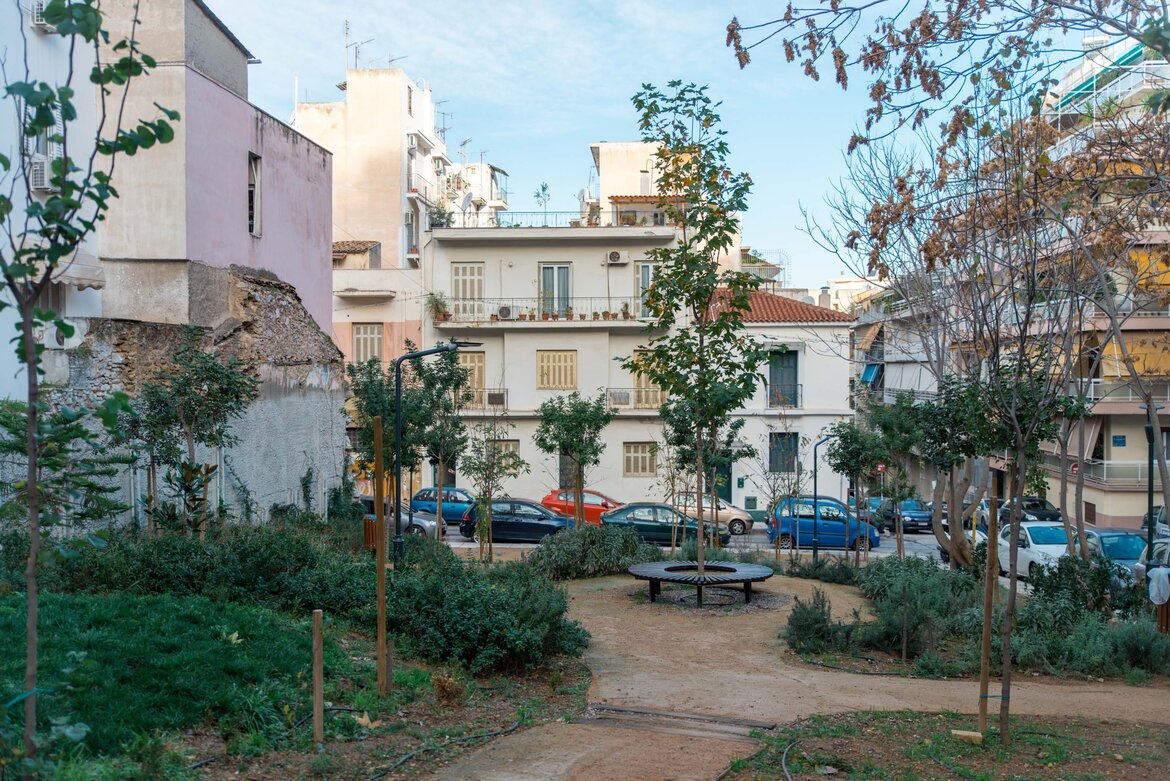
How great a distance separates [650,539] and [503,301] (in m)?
12.4

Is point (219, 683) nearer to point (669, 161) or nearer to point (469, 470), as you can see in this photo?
point (669, 161)

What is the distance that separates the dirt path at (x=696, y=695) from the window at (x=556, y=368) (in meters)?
20.2

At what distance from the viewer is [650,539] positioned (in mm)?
27891

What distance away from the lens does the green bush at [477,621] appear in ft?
34.7

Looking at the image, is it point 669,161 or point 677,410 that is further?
point 677,410

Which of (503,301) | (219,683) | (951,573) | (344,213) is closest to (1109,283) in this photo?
(951,573)

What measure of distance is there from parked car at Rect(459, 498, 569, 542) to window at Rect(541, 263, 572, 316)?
10.0 meters

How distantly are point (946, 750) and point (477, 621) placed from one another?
4.87 m

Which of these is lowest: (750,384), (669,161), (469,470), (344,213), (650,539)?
(650,539)

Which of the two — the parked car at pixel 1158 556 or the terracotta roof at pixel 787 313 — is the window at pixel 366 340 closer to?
the terracotta roof at pixel 787 313

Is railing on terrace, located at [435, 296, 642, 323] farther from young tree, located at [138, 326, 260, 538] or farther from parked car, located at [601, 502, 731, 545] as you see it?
young tree, located at [138, 326, 260, 538]

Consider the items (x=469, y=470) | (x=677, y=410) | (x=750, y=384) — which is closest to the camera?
(x=750, y=384)

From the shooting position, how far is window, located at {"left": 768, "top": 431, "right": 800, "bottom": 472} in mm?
34406

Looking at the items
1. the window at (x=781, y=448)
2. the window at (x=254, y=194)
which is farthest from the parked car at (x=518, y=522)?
the window at (x=254, y=194)
